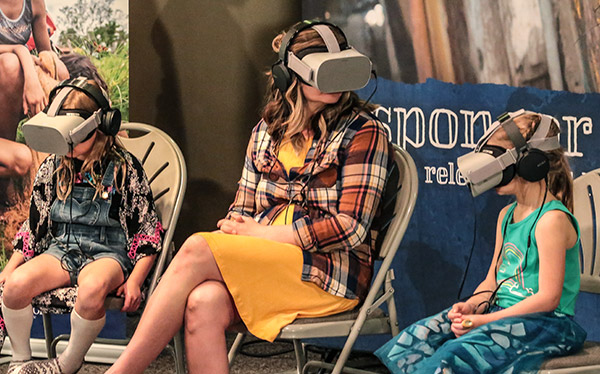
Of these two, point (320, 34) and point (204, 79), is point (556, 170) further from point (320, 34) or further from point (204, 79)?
point (204, 79)

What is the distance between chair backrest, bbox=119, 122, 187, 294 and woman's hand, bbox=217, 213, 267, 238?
40 centimetres

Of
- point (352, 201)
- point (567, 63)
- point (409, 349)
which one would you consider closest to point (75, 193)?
point (352, 201)

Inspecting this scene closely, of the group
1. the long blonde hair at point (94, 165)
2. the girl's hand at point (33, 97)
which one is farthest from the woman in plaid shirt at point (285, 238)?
the girl's hand at point (33, 97)

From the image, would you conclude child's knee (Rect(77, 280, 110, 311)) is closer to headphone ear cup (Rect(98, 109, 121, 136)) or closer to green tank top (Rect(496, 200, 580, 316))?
headphone ear cup (Rect(98, 109, 121, 136))

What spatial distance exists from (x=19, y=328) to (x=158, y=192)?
700mm

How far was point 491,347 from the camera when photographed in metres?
1.99

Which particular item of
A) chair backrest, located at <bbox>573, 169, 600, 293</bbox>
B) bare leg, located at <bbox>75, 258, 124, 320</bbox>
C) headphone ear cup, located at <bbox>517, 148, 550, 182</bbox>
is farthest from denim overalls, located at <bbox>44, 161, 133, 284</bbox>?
chair backrest, located at <bbox>573, 169, 600, 293</bbox>

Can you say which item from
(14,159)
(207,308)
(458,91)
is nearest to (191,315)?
(207,308)

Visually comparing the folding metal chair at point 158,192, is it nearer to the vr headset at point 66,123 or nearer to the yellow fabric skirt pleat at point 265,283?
the vr headset at point 66,123

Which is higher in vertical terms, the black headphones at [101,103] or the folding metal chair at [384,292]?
the black headphones at [101,103]

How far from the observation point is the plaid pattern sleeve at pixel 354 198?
8.14ft

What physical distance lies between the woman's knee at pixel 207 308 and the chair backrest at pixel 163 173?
49 cm

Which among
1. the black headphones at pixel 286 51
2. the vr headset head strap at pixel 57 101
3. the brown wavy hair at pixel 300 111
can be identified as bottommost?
the brown wavy hair at pixel 300 111

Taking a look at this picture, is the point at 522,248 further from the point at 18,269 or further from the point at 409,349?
the point at 18,269
